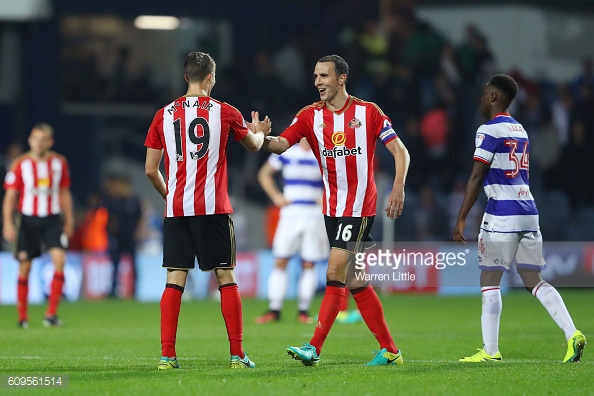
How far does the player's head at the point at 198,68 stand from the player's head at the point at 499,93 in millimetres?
2154

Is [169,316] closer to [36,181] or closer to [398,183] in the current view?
[398,183]

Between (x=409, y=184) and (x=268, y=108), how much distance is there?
133 inches

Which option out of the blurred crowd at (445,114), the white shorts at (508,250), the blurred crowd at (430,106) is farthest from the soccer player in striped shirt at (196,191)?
the blurred crowd at (445,114)

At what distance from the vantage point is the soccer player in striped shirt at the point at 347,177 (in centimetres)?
759

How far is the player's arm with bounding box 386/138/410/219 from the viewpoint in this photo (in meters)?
7.34

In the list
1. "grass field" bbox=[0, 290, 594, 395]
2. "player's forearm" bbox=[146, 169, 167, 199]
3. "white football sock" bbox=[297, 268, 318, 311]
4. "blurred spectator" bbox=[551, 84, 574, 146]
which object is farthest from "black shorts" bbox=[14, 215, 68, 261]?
"blurred spectator" bbox=[551, 84, 574, 146]

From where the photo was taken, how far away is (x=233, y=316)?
24.0 feet

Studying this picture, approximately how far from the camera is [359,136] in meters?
7.65

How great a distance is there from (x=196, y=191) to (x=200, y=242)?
1.15 ft

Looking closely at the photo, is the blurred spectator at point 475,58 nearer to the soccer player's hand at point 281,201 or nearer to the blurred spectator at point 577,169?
the blurred spectator at point 577,169

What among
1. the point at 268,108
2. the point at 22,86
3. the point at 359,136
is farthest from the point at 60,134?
the point at 359,136

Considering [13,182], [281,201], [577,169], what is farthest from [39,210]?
[577,169]

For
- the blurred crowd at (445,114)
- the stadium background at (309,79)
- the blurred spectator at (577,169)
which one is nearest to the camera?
the blurred crowd at (445,114)

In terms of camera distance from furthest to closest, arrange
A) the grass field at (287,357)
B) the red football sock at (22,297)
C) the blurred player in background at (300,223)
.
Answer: the blurred player in background at (300,223)
the red football sock at (22,297)
the grass field at (287,357)
